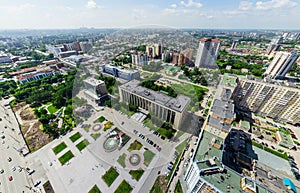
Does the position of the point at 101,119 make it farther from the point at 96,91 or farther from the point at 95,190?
the point at 95,190

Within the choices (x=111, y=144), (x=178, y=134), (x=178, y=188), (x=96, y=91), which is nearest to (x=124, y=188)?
(x=178, y=188)

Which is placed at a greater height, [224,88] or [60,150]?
[224,88]

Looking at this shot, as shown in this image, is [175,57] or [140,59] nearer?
[140,59]

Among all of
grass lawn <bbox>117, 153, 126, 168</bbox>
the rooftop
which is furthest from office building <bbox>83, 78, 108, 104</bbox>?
the rooftop

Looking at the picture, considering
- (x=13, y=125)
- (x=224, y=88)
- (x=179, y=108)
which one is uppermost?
(x=224, y=88)

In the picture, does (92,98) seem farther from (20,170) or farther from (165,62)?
(165,62)

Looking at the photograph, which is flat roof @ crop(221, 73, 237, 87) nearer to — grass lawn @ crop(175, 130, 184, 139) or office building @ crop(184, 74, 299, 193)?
office building @ crop(184, 74, 299, 193)

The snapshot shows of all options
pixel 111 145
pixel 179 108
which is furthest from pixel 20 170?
pixel 179 108
